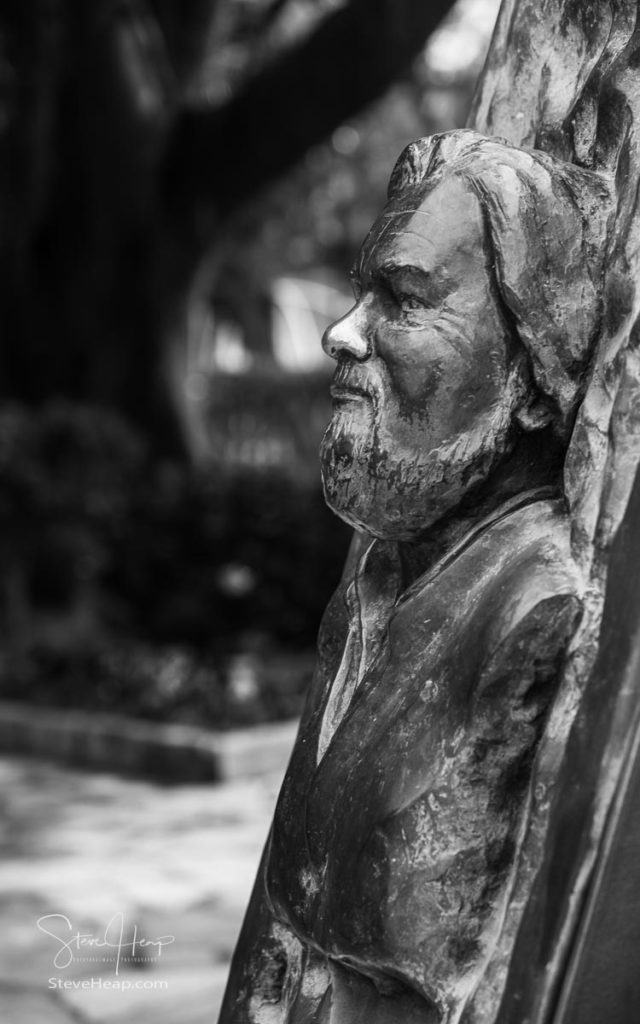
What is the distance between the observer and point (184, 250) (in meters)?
9.12

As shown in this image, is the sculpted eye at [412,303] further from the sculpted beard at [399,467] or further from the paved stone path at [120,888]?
the paved stone path at [120,888]

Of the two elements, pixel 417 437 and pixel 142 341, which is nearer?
pixel 417 437

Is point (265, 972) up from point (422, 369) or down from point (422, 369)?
down

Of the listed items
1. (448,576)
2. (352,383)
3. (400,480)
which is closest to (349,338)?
(352,383)

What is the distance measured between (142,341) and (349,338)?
8065 mm

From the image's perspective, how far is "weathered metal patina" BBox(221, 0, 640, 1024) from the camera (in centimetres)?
128

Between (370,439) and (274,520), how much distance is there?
7297 mm

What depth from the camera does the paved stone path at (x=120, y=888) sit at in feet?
11.1

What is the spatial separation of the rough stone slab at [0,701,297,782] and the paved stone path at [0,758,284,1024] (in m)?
0.10

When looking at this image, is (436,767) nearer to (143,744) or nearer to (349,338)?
(349,338)

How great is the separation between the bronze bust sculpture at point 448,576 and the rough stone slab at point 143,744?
4276mm

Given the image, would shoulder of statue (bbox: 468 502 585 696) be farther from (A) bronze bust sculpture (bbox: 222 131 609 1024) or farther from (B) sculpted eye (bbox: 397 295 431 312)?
(B) sculpted eye (bbox: 397 295 431 312)

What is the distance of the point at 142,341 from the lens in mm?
9367

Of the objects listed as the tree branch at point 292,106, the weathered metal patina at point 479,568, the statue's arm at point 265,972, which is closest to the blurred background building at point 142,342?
the tree branch at point 292,106
